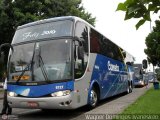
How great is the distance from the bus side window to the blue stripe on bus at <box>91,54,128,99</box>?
1.20 m

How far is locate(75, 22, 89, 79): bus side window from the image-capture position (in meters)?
10.8

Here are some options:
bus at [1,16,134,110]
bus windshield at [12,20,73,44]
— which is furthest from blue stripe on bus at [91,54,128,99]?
bus windshield at [12,20,73,44]

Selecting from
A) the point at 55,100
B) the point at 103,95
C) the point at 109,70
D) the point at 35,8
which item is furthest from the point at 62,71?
the point at 35,8

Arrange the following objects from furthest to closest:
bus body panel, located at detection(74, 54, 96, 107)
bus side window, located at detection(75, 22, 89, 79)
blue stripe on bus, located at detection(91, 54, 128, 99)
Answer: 1. blue stripe on bus, located at detection(91, 54, 128, 99)
2. bus side window, located at detection(75, 22, 89, 79)
3. bus body panel, located at detection(74, 54, 96, 107)

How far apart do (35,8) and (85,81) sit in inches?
794

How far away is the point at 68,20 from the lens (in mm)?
11344

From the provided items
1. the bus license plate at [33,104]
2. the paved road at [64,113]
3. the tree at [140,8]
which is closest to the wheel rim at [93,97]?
the paved road at [64,113]

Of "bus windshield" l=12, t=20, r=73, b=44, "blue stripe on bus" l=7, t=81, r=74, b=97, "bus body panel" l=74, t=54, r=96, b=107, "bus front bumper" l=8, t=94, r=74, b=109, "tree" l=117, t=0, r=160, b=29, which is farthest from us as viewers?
"bus windshield" l=12, t=20, r=73, b=44

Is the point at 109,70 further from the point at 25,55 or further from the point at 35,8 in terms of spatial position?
the point at 35,8

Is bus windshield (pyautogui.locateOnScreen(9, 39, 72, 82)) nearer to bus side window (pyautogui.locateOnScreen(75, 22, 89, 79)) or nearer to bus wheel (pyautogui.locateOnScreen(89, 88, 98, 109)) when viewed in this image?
bus side window (pyautogui.locateOnScreen(75, 22, 89, 79))

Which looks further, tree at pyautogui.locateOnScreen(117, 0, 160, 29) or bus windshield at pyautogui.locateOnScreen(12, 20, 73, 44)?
bus windshield at pyautogui.locateOnScreen(12, 20, 73, 44)

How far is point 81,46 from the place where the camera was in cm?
1097

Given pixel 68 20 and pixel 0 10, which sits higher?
pixel 0 10

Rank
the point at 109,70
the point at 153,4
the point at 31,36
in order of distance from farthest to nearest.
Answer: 1. the point at 109,70
2. the point at 31,36
3. the point at 153,4
